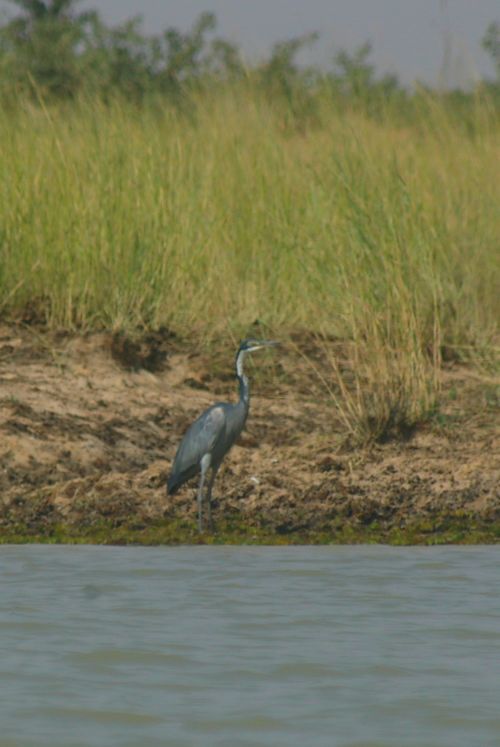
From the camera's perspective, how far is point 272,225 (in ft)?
35.6

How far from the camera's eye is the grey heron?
24.9 ft

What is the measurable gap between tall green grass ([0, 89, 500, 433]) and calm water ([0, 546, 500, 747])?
2625 mm

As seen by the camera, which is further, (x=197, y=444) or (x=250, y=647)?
(x=197, y=444)

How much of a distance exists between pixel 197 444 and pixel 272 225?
352 centimetres

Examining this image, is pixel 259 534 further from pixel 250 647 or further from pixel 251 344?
pixel 250 647

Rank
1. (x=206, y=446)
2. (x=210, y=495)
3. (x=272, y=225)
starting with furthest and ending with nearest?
(x=272, y=225), (x=210, y=495), (x=206, y=446)

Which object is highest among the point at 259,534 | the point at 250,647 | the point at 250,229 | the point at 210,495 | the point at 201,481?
the point at 250,229

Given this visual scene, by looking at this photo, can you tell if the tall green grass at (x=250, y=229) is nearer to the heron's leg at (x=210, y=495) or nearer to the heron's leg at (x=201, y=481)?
the heron's leg at (x=210, y=495)

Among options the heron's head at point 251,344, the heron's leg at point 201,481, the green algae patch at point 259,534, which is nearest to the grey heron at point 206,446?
the heron's leg at point 201,481

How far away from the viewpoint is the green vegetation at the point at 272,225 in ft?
31.5

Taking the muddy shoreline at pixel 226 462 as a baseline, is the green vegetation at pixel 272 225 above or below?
above

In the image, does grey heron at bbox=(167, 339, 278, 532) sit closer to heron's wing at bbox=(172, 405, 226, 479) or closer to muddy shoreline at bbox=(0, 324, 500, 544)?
heron's wing at bbox=(172, 405, 226, 479)

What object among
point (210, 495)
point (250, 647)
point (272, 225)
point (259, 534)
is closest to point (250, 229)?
point (272, 225)

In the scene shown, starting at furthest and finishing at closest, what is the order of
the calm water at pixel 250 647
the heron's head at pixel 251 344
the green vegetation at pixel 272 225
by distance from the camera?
1. the green vegetation at pixel 272 225
2. the heron's head at pixel 251 344
3. the calm water at pixel 250 647
